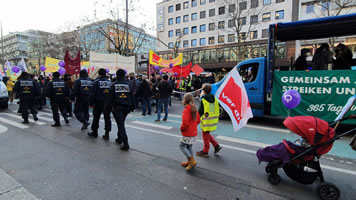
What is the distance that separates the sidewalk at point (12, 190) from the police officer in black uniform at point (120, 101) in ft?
6.69

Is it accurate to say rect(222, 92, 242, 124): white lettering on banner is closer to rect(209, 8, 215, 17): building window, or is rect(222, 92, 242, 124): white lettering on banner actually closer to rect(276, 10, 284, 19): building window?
rect(276, 10, 284, 19): building window

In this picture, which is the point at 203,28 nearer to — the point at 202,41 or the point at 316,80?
the point at 202,41

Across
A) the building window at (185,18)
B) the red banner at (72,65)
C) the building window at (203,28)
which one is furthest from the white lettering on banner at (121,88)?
the building window at (185,18)

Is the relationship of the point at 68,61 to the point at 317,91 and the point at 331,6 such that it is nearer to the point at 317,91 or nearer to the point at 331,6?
the point at 317,91

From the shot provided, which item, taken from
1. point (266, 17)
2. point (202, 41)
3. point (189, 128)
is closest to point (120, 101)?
point (189, 128)

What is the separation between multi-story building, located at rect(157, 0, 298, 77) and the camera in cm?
3266

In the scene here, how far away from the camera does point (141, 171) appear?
3514 mm

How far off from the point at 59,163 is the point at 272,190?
387cm

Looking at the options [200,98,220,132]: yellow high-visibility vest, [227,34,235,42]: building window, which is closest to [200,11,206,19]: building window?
[227,34,235,42]: building window

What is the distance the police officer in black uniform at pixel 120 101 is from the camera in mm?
4652

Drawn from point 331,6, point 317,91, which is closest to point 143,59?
point 331,6

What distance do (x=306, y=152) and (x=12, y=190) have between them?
4.29 metres

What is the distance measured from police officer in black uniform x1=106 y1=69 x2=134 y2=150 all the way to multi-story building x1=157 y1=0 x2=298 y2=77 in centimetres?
2660

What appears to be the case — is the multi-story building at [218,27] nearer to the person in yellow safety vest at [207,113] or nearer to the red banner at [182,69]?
the red banner at [182,69]
